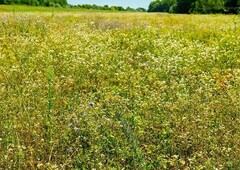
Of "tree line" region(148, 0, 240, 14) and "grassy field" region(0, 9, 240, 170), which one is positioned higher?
"grassy field" region(0, 9, 240, 170)

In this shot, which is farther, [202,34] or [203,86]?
[202,34]

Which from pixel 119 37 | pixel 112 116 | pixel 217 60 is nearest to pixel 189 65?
pixel 217 60

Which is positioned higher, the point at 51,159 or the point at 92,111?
the point at 92,111

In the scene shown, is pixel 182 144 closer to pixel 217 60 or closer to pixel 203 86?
pixel 203 86

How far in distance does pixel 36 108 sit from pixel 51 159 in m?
1.00

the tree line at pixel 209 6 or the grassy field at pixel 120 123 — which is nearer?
the grassy field at pixel 120 123

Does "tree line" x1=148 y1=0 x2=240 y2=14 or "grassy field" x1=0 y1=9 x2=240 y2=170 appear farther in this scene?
"tree line" x1=148 y1=0 x2=240 y2=14

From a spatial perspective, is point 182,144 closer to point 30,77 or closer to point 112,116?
point 112,116

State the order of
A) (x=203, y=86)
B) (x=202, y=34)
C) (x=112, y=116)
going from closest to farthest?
(x=112, y=116), (x=203, y=86), (x=202, y=34)

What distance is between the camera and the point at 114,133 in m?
4.02

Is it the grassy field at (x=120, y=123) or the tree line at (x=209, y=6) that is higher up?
the grassy field at (x=120, y=123)

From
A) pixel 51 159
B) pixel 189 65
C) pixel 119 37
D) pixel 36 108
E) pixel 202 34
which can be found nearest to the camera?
pixel 51 159

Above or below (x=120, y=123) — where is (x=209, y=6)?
below

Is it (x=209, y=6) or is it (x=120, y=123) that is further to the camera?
(x=209, y=6)
